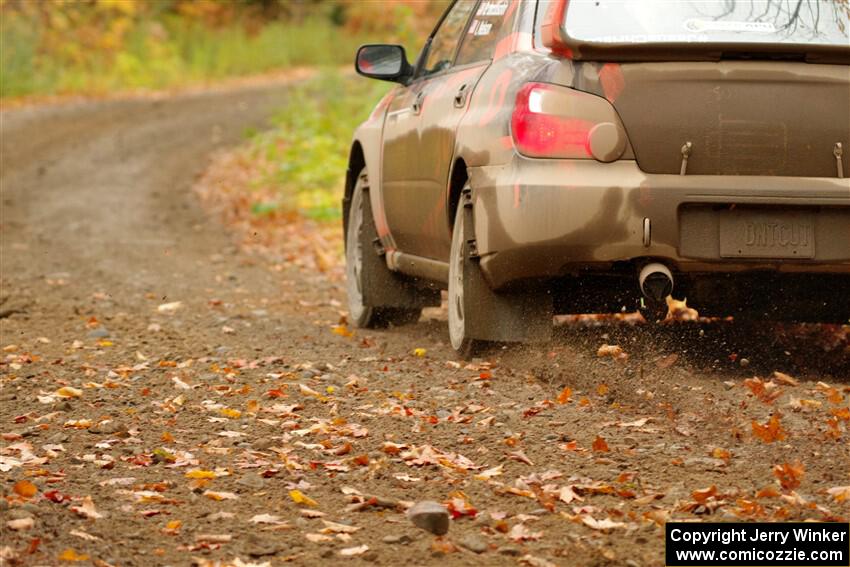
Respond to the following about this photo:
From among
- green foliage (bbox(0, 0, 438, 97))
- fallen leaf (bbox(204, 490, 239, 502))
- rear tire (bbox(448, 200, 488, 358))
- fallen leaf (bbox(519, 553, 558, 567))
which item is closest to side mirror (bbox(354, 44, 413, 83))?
rear tire (bbox(448, 200, 488, 358))

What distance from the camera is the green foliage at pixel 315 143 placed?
1636 centimetres

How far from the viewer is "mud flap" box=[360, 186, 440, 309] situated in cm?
834

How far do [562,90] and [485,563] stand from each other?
2.45 m

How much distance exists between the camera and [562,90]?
5.80 m

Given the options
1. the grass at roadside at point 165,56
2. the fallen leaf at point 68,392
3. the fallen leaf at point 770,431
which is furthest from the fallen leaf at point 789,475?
the grass at roadside at point 165,56

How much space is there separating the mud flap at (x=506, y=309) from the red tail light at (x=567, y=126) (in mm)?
586

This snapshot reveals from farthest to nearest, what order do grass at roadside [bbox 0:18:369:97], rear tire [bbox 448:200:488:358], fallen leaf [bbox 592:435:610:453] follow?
grass at roadside [bbox 0:18:369:97] → rear tire [bbox 448:200:488:358] → fallen leaf [bbox 592:435:610:453]

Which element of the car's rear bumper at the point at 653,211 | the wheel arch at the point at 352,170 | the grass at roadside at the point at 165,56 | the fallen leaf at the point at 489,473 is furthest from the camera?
the grass at roadside at the point at 165,56

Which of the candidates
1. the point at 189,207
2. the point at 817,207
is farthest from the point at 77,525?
the point at 189,207

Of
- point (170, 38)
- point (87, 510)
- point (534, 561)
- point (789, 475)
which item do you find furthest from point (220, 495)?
point (170, 38)

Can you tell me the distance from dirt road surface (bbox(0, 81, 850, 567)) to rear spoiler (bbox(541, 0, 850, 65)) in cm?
128

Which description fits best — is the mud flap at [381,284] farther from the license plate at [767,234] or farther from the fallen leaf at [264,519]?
the fallen leaf at [264,519]

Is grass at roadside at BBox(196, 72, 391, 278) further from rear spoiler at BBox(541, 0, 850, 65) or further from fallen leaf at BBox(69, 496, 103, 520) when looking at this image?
fallen leaf at BBox(69, 496, 103, 520)

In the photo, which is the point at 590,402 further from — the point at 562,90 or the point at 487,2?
the point at 487,2
